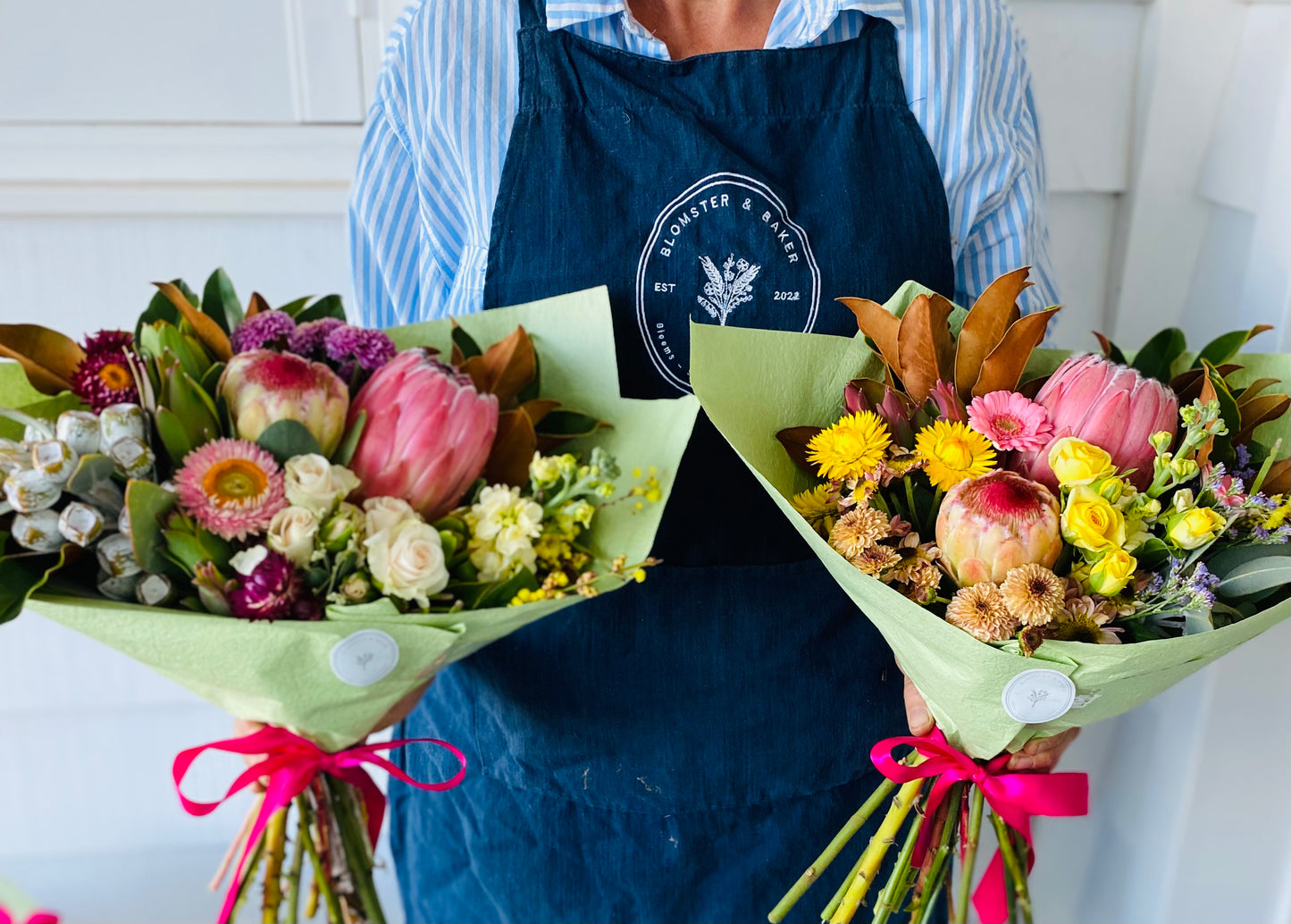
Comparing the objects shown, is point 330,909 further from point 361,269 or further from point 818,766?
point 361,269

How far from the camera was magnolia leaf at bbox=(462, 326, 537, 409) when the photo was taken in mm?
667

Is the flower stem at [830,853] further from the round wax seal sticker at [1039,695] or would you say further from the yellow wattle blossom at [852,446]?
the yellow wattle blossom at [852,446]

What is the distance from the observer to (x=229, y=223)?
3.58 ft

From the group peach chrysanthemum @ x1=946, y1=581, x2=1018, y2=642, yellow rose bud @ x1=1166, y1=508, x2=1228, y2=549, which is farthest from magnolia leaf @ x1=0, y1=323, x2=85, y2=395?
yellow rose bud @ x1=1166, y1=508, x2=1228, y2=549

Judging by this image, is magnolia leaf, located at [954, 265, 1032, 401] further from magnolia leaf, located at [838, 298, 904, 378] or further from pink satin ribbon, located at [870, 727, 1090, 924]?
pink satin ribbon, located at [870, 727, 1090, 924]

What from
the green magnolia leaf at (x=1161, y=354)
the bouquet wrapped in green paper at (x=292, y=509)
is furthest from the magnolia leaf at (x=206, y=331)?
the green magnolia leaf at (x=1161, y=354)

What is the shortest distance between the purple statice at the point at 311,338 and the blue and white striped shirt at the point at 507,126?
20cm

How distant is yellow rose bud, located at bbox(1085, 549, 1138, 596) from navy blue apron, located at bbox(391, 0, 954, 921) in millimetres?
310

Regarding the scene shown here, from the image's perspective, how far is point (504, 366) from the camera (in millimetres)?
667

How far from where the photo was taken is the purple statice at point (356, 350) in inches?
24.2

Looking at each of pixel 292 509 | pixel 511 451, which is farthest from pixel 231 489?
pixel 511 451

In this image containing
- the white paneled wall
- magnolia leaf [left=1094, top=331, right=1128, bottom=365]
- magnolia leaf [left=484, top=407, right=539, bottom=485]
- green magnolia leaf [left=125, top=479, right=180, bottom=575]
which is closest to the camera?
green magnolia leaf [left=125, top=479, right=180, bottom=575]

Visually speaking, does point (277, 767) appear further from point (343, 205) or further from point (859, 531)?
point (343, 205)

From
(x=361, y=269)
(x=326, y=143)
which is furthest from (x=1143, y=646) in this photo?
(x=326, y=143)
